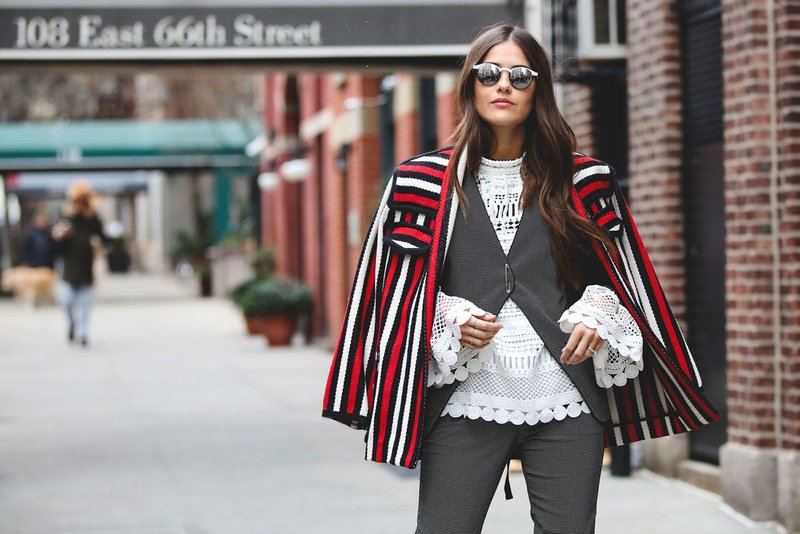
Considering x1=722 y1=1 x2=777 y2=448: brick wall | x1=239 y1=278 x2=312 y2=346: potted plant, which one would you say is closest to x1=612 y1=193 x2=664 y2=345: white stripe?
x1=722 y1=1 x2=777 y2=448: brick wall

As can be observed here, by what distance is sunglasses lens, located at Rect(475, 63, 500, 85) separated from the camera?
10.9ft

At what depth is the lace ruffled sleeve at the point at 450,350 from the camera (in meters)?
3.18

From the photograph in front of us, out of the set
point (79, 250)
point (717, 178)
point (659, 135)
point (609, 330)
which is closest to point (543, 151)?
point (609, 330)

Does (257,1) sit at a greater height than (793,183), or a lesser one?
greater

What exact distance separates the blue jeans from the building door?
10720 mm

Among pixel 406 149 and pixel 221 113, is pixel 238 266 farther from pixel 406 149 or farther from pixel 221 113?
pixel 406 149

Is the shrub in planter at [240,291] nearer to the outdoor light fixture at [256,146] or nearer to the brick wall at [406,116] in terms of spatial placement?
the brick wall at [406,116]

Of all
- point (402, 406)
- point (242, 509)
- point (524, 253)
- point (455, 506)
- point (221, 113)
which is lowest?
point (242, 509)

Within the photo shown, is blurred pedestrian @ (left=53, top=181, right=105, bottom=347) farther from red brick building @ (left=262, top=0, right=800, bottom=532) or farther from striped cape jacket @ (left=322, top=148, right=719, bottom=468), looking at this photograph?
striped cape jacket @ (left=322, top=148, right=719, bottom=468)

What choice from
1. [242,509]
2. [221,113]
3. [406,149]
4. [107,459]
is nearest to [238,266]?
[221,113]

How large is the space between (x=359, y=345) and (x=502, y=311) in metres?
0.39

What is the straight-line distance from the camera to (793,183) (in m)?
6.38

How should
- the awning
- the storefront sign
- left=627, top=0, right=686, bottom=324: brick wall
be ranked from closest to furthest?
left=627, top=0, right=686, bottom=324: brick wall < the storefront sign < the awning

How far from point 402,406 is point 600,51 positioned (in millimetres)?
5136
